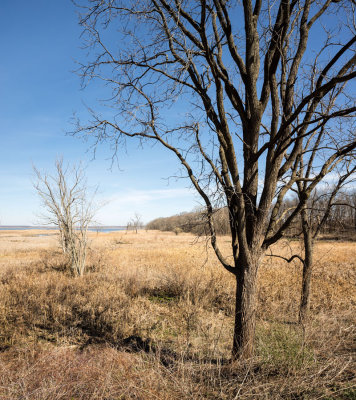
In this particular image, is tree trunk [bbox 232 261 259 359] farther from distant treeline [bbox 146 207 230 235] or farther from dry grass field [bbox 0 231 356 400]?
distant treeline [bbox 146 207 230 235]

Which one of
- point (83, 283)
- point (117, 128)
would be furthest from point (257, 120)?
point (83, 283)

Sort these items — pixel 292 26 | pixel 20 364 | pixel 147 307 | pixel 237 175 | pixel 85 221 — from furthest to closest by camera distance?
pixel 85 221 < pixel 147 307 < pixel 20 364 < pixel 292 26 < pixel 237 175

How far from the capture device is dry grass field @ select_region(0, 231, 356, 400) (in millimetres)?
2949

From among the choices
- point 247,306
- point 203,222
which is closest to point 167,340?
point 247,306

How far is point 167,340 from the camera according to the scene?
Result: 541 cm

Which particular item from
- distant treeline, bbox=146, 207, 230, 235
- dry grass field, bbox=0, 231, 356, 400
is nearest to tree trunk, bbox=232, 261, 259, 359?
dry grass field, bbox=0, 231, 356, 400

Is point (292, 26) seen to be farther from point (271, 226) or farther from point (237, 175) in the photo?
point (271, 226)

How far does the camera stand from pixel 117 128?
3.77 metres

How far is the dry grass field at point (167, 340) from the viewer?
116 inches

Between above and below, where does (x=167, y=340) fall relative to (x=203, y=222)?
below

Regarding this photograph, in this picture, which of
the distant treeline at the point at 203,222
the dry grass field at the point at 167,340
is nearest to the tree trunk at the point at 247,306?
the dry grass field at the point at 167,340

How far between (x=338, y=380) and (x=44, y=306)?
263 inches

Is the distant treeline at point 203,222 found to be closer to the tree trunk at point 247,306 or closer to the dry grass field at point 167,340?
the dry grass field at point 167,340

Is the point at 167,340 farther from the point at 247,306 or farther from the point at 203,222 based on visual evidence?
the point at 203,222
